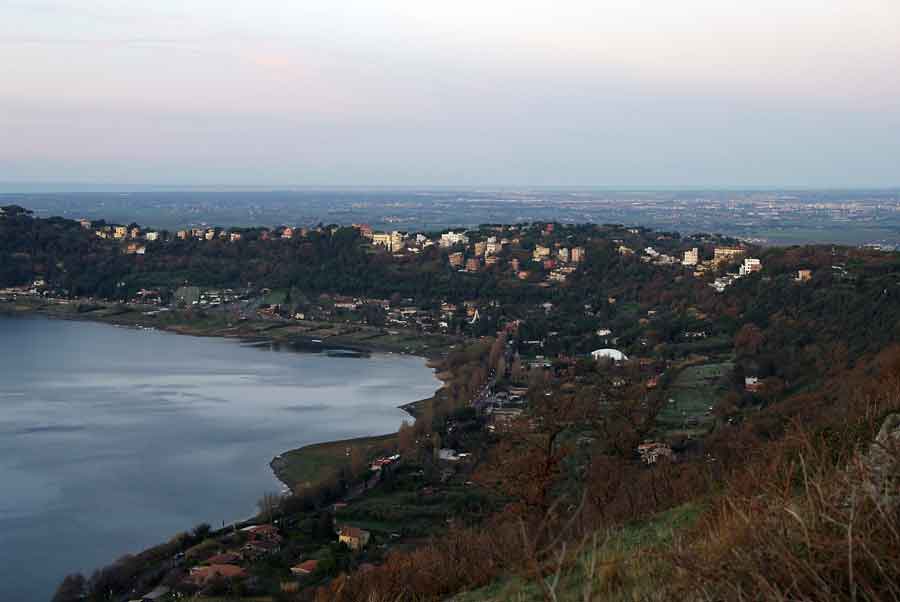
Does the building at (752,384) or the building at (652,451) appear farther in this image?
the building at (752,384)

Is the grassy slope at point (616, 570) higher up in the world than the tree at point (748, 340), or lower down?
higher up

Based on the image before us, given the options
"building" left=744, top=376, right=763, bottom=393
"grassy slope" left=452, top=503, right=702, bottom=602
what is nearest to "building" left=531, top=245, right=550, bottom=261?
"building" left=744, top=376, right=763, bottom=393

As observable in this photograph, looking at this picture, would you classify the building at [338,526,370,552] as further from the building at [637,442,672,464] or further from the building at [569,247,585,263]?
the building at [569,247,585,263]

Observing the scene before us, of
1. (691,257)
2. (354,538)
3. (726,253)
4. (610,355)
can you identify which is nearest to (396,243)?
(691,257)

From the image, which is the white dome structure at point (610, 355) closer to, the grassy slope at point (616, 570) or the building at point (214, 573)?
the building at point (214, 573)

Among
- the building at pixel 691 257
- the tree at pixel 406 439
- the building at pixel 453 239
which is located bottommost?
the tree at pixel 406 439

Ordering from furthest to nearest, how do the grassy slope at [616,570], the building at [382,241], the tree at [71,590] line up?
the building at [382,241] → the tree at [71,590] → the grassy slope at [616,570]

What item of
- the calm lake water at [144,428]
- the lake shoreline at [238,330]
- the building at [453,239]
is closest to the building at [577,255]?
the building at [453,239]

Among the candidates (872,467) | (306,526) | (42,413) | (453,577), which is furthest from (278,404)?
(872,467)
